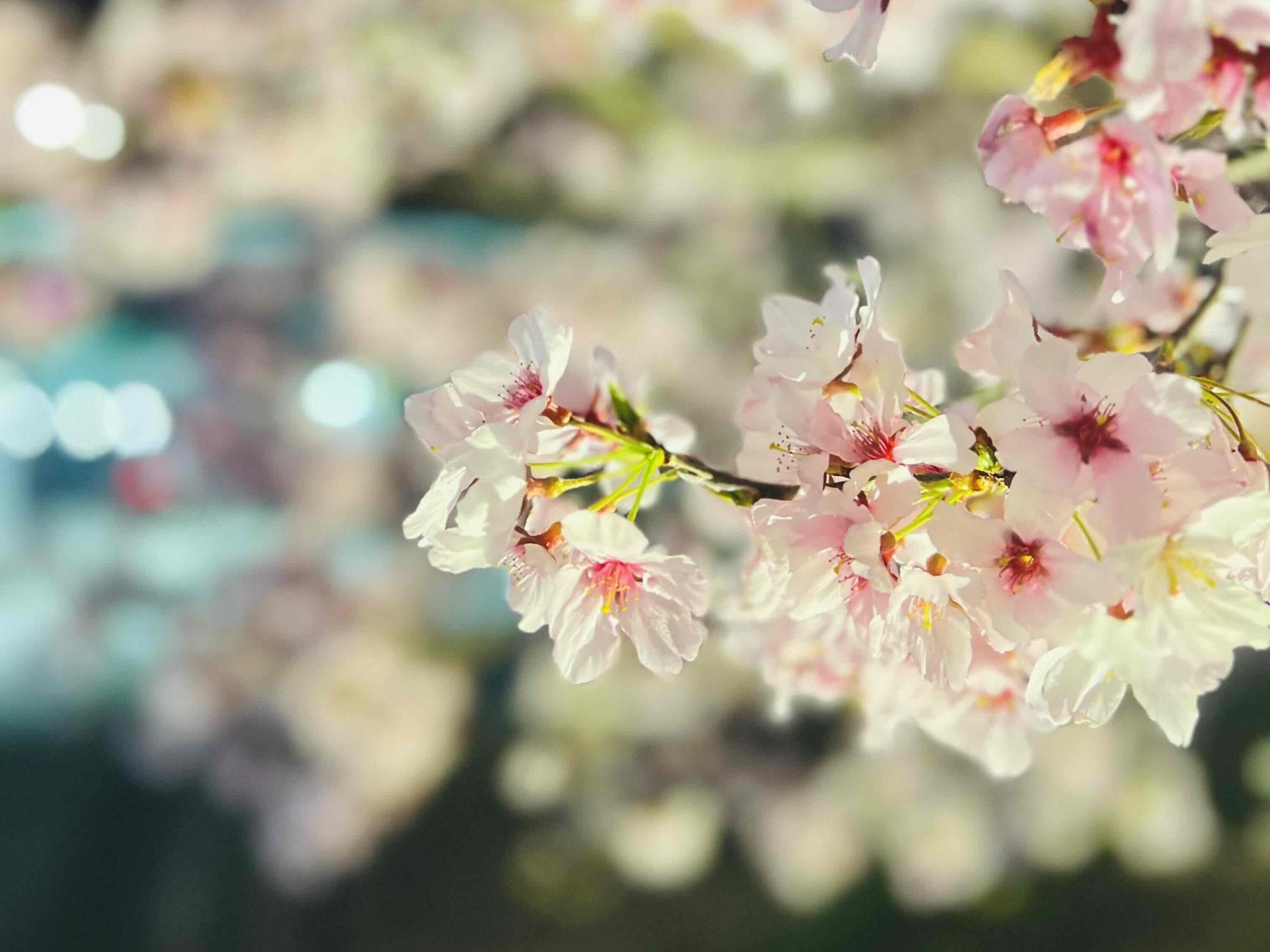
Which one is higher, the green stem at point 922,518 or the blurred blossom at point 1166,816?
the green stem at point 922,518

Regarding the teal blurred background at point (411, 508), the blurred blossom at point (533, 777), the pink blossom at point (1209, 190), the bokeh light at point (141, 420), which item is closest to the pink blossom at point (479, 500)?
the pink blossom at point (1209, 190)

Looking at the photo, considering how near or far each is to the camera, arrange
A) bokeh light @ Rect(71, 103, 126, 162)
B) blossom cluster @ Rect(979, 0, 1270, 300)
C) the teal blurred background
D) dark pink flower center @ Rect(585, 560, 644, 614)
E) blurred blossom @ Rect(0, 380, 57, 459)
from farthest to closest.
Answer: blurred blossom @ Rect(0, 380, 57, 459)
bokeh light @ Rect(71, 103, 126, 162)
the teal blurred background
dark pink flower center @ Rect(585, 560, 644, 614)
blossom cluster @ Rect(979, 0, 1270, 300)

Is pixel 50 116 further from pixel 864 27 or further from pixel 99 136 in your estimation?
pixel 864 27

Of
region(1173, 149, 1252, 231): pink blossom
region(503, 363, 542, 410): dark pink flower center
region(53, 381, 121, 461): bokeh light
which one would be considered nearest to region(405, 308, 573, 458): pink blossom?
region(503, 363, 542, 410): dark pink flower center

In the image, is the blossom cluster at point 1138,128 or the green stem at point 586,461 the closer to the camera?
the blossom cluster at point 1138,128

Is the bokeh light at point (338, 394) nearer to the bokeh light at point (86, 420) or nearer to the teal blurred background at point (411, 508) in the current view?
the teal blurred background at point (411, 508)

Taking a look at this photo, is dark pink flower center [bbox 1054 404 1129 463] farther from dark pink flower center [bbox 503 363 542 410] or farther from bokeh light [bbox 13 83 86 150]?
bokeh light [bbox 13 83 86 150]
